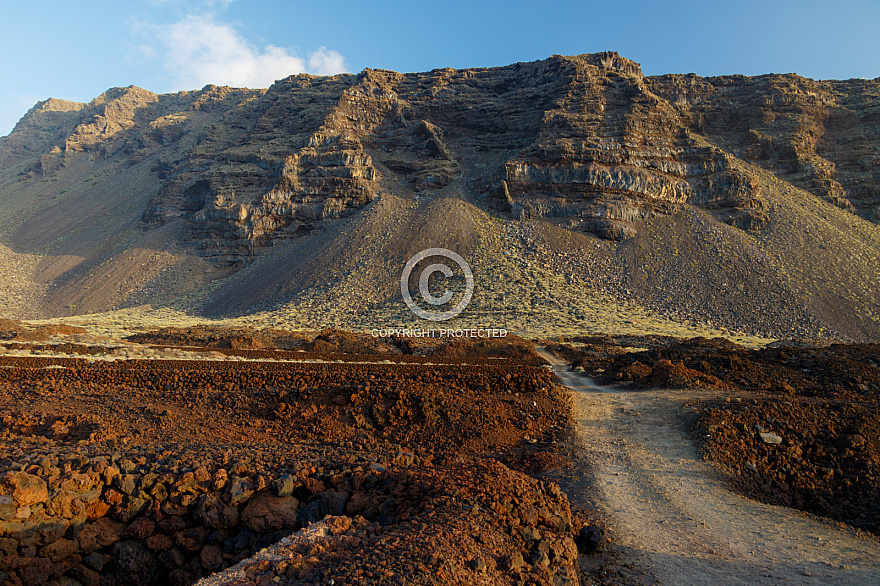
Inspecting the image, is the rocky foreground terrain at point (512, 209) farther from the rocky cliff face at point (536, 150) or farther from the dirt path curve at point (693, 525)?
the dirt path curve at point (693, 525)

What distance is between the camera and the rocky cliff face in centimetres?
4522

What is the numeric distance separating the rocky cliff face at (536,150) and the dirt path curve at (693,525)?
121 feet

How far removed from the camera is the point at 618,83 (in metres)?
51.6

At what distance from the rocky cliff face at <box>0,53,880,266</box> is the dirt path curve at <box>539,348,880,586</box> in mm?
36763

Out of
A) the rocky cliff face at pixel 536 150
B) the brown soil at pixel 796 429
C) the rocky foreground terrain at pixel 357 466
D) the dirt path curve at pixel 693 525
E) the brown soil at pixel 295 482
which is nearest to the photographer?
the brown soil at pixel 295 482

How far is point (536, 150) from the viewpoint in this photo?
47469 millimetres

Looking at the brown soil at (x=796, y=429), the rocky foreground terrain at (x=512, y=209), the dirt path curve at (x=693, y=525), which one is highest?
the rocky foreground terrain at (x=512, y=209)

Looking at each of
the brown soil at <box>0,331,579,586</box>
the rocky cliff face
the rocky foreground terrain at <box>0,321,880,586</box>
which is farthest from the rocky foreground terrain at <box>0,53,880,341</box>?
the brown soil at <box>0,331,579,586</box>

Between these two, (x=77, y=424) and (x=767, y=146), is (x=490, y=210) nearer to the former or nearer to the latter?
(x=767, y=146)

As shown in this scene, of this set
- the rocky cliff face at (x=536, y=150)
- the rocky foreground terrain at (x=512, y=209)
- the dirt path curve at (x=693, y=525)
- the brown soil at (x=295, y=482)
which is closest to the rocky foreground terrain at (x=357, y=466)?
the brown soil at (x=295, y=482)

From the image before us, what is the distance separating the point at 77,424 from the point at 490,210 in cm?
4180

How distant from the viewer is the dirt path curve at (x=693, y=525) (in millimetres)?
5176

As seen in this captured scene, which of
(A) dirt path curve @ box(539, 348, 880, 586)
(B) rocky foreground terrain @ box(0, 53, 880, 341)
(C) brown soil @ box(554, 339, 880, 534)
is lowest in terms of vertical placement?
(A) dirt path curve @ box(539, 348, 880, 586)

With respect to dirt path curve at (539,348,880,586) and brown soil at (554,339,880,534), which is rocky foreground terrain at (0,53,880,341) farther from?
dirt path curve at (539,348,880,586)
